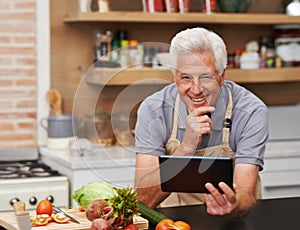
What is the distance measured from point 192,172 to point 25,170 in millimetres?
1835

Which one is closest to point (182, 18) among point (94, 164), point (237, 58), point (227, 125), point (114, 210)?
point (237, 58)

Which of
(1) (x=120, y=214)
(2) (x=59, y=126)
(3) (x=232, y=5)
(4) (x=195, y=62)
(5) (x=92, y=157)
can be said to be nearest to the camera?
(1) (x=120, y=214)

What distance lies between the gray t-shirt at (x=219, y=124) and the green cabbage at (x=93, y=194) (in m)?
0.32

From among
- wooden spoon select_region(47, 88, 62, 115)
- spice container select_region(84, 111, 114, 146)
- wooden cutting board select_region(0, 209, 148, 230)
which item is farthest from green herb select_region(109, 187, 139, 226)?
wooden spoon select_region(47, 88, 62, 115)

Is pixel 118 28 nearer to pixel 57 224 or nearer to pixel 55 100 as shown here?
pixel 55 100

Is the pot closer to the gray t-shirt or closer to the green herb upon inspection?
the gray t-shirt

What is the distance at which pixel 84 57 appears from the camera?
177 inches

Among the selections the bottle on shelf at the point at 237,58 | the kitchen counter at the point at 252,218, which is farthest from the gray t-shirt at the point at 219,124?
the bottle on shelf at the point at 237,58

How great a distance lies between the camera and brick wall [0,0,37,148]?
4332mm

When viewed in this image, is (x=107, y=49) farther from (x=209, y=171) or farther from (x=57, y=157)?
(x=209, y=171)

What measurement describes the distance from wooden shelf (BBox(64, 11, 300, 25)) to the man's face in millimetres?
1646

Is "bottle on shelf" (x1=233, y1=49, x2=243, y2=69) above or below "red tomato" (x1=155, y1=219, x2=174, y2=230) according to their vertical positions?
above

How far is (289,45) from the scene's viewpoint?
471 centimetres

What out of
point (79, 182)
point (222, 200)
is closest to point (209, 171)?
point (222, 200)
